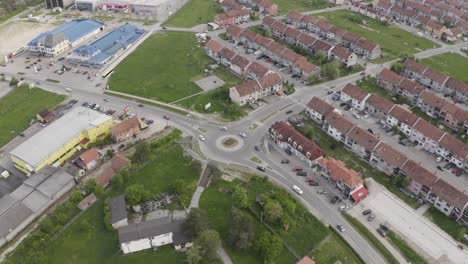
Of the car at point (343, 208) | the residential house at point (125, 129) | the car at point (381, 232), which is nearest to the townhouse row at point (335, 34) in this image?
the car at point (343, 208)

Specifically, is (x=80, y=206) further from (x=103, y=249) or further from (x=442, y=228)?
(x=442, y=228)

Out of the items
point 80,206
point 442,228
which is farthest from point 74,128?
point 442,228

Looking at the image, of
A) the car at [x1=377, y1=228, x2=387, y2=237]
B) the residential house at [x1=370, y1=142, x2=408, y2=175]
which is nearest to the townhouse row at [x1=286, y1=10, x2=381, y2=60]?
the residential house at [x1=370, y1=142, x2=408, y2=175]

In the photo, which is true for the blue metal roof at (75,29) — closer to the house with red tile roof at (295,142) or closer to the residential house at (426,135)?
the house with red tile roof at (295,142)

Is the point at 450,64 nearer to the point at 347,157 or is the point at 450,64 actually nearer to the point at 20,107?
the point at 347,157

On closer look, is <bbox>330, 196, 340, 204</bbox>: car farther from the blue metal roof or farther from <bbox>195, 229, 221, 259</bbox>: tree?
the blue metal roof

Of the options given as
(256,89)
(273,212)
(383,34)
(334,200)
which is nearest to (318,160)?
(334,200)
